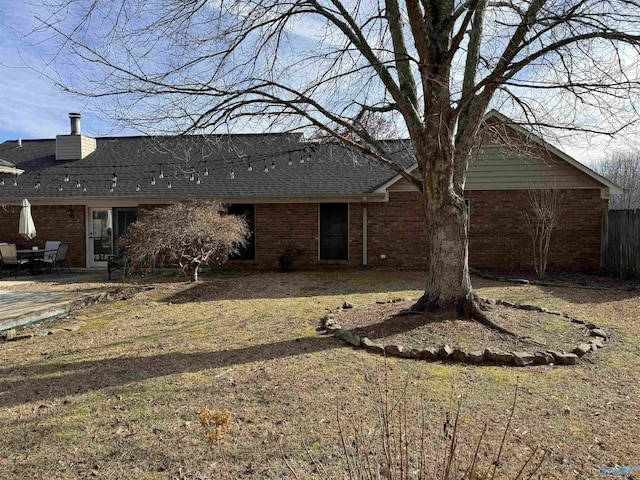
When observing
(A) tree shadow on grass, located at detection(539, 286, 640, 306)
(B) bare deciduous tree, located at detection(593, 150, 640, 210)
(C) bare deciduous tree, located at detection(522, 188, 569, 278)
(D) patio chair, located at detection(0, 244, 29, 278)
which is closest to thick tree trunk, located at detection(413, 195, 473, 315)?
(A) tree shadow on grass, located at detection(539, 286, 640, 306)

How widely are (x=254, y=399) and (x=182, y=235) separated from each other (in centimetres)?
677

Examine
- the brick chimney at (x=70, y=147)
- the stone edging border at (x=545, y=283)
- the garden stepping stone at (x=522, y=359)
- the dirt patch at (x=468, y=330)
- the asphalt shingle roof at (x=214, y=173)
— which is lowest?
the garden stepping stone at (x=522, y=359)

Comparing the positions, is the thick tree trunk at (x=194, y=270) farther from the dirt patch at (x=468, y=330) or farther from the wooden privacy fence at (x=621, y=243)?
the wooden privacy fence at (x=621, y=243)

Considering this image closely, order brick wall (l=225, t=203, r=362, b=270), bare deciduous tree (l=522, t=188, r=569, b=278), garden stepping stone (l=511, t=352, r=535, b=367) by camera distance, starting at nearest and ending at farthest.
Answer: garden stepping stone (l=511, t=352, r=535, b=367) → bare deciduous tree (l=522, t=188, r=569, b=278) → brick wall (l=225, t=203, r=362, b=270)

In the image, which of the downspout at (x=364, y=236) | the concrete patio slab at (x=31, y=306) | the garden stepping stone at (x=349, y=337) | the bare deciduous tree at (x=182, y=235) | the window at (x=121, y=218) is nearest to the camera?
the garden stepping stone at (x=349, y=337)

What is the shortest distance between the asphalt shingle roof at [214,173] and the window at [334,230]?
822 millimetres

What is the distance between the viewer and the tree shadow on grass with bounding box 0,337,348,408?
4.22m

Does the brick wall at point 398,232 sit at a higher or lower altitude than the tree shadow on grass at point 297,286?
higher

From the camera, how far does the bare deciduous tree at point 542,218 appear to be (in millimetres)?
11750

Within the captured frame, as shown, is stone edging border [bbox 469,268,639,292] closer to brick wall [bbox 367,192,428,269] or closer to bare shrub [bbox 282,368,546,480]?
brick wall [bbox 367,192,428,269]

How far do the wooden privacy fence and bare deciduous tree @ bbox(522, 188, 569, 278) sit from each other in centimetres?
132

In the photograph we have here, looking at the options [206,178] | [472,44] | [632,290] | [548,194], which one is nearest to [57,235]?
[206,178]

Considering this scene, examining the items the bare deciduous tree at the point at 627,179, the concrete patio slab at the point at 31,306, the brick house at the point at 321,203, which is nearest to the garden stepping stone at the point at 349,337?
the concrete patio slab at the point at 31,306

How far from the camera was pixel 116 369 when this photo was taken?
4.80 metres
